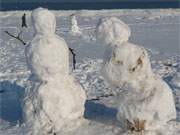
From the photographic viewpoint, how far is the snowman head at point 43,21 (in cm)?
721

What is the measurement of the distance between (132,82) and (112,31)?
28.5 inches

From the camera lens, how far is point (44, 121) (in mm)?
7406

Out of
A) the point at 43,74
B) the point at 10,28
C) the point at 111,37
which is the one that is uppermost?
the point at 111,37

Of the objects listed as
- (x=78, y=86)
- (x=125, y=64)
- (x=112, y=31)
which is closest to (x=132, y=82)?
(x=125, y=64)

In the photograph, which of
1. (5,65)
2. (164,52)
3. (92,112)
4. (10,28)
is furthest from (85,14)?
(92,112)

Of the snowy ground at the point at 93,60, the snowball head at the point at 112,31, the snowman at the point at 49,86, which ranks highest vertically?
the snowball head at the point at 112,31

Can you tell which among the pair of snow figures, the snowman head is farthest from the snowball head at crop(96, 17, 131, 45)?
the snowman head

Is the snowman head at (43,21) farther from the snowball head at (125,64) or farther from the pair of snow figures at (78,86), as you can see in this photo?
the snowball head at (125,64)

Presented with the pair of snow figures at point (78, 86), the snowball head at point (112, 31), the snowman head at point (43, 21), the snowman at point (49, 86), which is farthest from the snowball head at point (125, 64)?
the snowman head at point (43, 21)

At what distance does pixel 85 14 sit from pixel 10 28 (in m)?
5.09

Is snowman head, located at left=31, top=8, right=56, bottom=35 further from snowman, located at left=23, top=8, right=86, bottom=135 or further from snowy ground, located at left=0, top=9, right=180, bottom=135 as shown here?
snowy ground, located at left=0, top=9, right=180, bottom=135

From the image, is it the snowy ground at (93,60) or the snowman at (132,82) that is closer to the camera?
the snowman at (132,82)

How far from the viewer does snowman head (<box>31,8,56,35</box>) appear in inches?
284

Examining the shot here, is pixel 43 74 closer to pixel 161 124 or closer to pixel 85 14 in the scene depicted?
pixel 161 124
